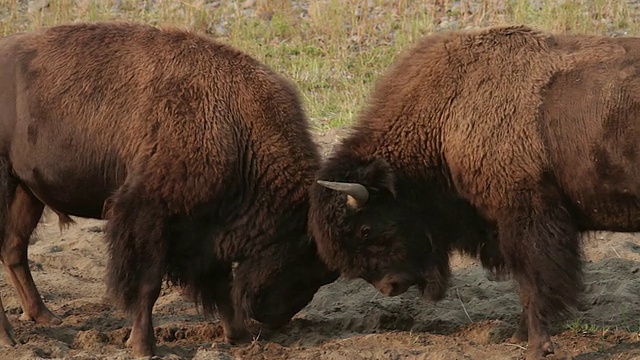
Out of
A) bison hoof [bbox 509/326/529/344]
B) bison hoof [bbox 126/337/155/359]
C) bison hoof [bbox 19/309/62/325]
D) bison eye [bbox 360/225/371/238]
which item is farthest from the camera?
bison hoof [bbox 19/309/62/325]

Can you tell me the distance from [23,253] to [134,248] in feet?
4.38

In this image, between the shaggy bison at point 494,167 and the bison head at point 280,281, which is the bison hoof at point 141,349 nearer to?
the bison head at point 280,281

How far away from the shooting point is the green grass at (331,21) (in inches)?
530

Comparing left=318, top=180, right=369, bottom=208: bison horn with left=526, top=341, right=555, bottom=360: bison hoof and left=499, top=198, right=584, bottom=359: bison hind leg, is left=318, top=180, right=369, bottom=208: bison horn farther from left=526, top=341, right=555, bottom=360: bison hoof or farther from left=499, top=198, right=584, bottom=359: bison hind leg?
left=526, top=341, right=555, bottom=360: bison hoof

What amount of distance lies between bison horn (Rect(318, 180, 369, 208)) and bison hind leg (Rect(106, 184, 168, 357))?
1046 mm

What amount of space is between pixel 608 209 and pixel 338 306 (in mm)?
2193

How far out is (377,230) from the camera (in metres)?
7.23

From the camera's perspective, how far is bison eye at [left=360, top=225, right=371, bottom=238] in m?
7.19

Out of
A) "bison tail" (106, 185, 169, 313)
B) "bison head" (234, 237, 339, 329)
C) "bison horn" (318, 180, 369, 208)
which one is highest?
"bison horn" (318, 180, 369, 208)

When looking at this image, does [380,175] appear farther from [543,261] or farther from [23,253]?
[23,253]

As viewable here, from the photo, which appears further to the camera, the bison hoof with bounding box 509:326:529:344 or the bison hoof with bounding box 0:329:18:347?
the bison hoof with bounding box 509:326:529:344

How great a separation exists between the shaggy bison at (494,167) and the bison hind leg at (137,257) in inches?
38.4

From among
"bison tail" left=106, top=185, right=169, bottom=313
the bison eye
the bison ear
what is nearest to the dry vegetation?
"bison tail" left=106, top=185, right=169, bottom=313

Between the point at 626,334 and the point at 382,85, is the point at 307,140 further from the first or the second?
the point at 626,334
